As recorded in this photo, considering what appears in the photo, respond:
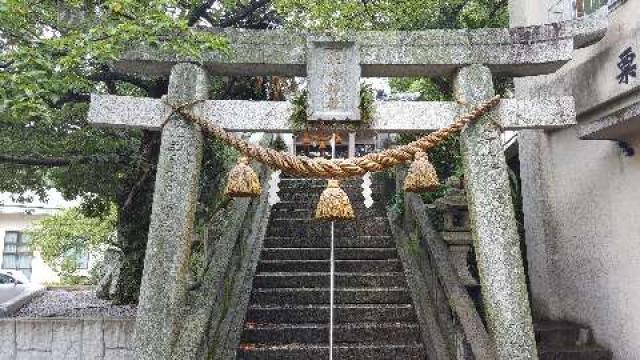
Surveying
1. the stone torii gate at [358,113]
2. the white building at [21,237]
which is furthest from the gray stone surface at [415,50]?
the white building at [21,237]

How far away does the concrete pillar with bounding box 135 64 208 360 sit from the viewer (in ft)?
16.6

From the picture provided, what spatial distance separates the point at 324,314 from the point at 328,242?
189cm

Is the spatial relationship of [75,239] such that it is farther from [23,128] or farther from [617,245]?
[617,245]

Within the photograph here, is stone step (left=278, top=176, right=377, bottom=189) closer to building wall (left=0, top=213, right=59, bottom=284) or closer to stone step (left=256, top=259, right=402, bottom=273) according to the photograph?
stone step (left=256, top=259, right=402, bottom=273)

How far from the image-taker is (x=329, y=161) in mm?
5102

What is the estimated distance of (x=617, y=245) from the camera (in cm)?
625

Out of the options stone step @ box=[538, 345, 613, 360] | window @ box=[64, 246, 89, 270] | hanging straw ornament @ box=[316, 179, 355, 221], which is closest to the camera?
hanging straw ornament @ box=[316, 179, 355, 221]

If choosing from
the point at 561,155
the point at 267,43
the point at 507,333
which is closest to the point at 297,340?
the point at 507,333

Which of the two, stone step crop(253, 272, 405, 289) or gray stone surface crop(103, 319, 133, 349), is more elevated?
stone step crop(253, 272, 405, 289)

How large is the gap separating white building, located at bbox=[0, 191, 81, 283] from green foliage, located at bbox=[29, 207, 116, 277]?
3.97 m

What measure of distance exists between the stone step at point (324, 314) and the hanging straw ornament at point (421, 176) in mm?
2664

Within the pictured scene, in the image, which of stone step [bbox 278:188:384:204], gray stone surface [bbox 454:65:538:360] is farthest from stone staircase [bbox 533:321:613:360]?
stone step [bbox 278:188:384:204]

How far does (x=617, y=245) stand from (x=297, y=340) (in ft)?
13.6

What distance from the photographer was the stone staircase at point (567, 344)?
637 cm
